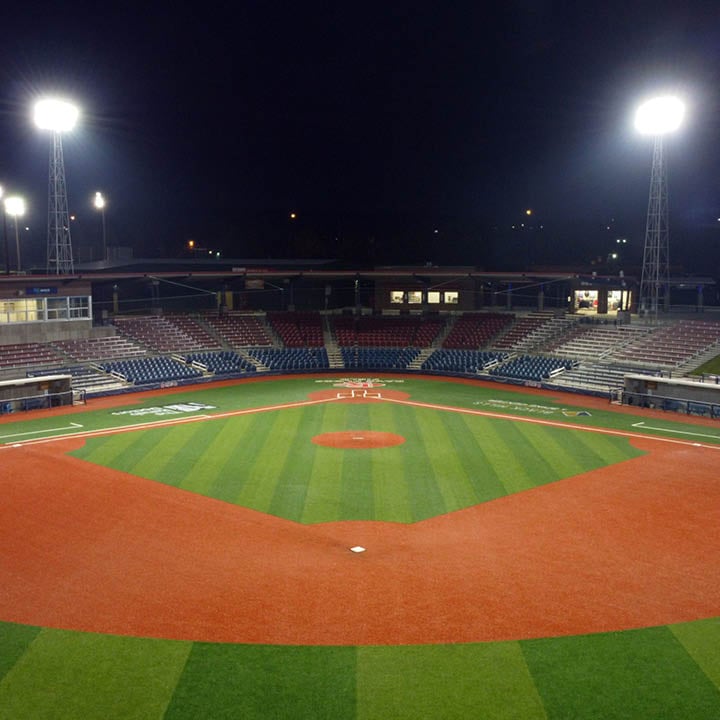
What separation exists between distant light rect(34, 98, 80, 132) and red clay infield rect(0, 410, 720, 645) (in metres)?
30.4

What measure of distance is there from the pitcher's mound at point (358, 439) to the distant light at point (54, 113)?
3050cm

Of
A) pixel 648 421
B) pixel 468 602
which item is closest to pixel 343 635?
pixel 468 602

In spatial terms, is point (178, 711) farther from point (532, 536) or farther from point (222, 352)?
point (222, 352)

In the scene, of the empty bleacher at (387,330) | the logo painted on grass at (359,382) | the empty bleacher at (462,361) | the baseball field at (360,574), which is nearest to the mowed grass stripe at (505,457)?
the baseball field at (360,574)

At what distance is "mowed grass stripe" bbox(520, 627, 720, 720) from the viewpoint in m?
9.95

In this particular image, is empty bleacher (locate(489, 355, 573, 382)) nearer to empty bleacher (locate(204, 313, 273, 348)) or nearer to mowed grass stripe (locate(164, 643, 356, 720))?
empty bleacher (locate(204, 313, 273, 348))

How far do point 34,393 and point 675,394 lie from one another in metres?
38.5

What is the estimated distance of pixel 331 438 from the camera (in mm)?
→ 30047

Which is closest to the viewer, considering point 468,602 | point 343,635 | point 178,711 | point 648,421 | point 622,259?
point 178,711

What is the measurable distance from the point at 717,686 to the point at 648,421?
25.9 meters

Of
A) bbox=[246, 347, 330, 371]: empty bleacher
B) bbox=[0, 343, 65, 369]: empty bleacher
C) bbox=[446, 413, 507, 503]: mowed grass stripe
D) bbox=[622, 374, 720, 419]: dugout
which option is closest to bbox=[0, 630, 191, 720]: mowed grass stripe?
bbox=[446, 413, 507, 503]: mowed grass stripe

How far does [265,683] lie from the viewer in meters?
10.8

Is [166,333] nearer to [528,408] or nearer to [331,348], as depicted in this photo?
[331,348]

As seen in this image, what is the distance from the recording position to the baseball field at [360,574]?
34.7ft
